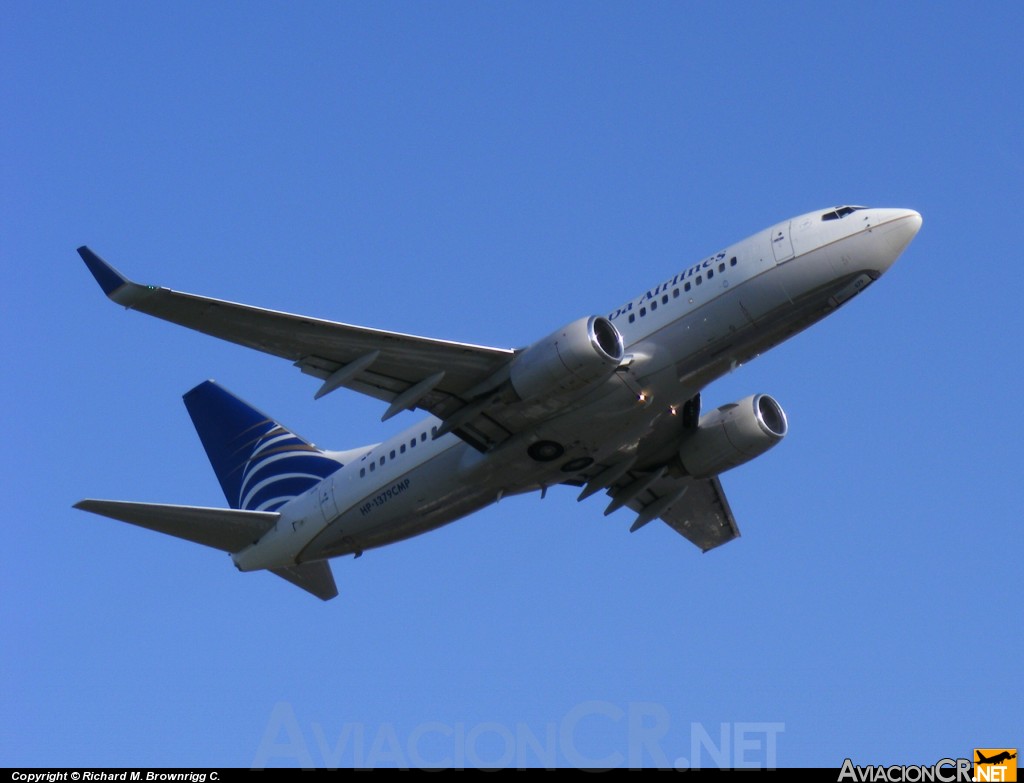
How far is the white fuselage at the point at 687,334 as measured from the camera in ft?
120

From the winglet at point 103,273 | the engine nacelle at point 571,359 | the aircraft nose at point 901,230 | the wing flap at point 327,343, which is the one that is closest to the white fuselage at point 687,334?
the aircraft nose at point 901,230

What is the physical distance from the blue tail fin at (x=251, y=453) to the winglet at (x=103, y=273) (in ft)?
41.6

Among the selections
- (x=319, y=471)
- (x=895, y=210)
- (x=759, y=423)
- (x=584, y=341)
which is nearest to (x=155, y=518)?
(x=319, y=471)

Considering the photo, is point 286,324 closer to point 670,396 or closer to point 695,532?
point 670,396

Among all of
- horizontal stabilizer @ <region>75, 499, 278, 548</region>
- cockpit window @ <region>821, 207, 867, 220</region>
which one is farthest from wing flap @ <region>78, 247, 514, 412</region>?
cockpit window @ <region>821, 207, 867, 220</region>

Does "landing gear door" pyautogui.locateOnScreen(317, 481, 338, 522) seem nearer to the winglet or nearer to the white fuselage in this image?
the white fuselage

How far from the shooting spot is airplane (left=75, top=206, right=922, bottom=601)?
35.9 m

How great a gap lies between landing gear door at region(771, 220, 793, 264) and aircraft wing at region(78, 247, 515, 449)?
6922 millimetres

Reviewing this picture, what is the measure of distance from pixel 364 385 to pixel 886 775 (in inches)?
659

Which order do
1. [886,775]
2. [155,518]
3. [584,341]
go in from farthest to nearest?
[155,518], [584,341], [886,775]

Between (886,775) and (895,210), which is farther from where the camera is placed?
(895,210)

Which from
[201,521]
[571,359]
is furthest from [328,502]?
[571,359]

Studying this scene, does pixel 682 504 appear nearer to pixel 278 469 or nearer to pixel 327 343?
pixel 278 469

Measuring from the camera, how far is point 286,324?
116 ft
